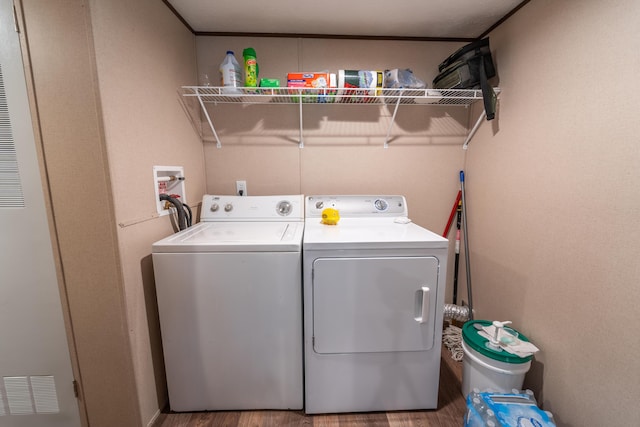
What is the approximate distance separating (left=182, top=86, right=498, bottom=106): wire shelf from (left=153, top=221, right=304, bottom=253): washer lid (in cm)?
90

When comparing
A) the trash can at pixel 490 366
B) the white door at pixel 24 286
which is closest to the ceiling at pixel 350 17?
the white door at pixel 24 286

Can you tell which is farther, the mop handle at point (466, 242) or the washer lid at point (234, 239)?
the mop handle at point (466, 242)

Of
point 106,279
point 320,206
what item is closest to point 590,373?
point 320,206

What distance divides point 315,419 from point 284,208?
133 cm

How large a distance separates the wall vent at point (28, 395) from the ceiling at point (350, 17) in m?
2.22

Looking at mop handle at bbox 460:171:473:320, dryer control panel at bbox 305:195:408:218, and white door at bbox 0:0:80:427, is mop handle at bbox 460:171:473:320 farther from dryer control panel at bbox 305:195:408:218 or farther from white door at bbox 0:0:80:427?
white door at bbox 0:0:80:427

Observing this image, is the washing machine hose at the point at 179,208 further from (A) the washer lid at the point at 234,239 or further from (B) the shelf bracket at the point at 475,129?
(B) the shelf bracket at the point at 475,129

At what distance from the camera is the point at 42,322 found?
114 cm

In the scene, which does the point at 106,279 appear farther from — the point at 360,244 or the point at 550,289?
the point at 550,289

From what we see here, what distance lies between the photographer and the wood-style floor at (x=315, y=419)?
1372mm

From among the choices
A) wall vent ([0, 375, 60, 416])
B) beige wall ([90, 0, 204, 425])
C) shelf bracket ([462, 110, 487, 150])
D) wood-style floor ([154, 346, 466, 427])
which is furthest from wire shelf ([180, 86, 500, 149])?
wood-style floor ([154, 346, 466, 427])

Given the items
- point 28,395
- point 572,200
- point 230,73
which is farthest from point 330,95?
point 28,395

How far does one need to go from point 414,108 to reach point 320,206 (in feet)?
3.71

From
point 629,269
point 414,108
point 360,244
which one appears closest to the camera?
point 629,269
